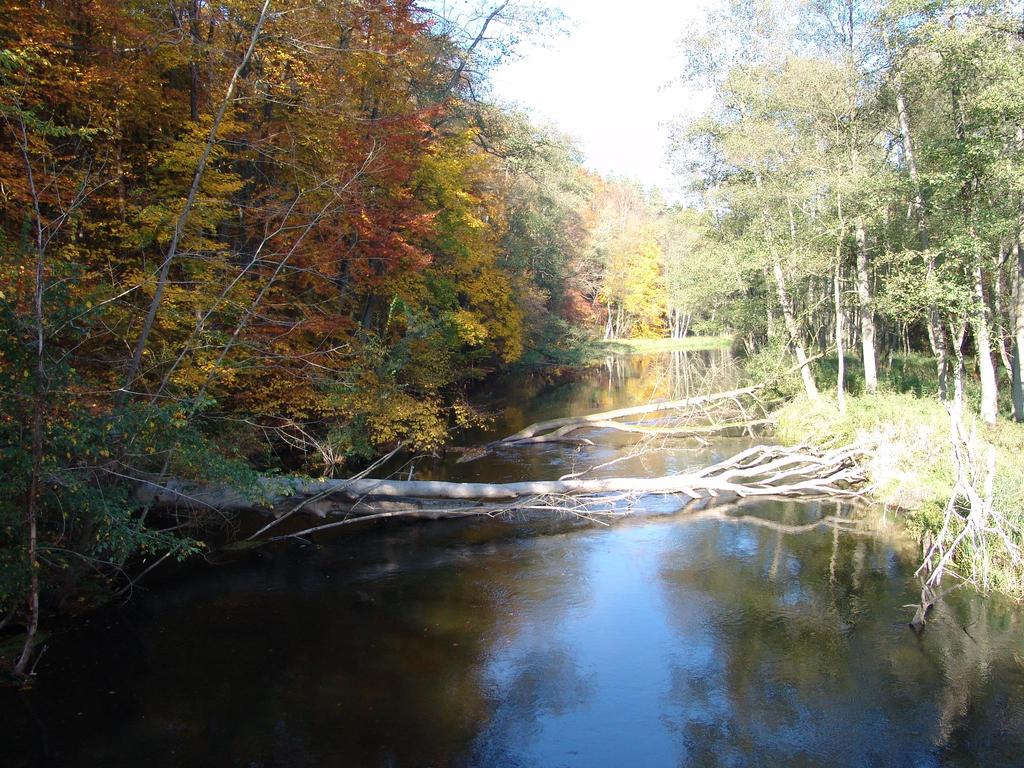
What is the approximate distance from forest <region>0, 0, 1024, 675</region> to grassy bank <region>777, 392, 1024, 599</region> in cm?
133

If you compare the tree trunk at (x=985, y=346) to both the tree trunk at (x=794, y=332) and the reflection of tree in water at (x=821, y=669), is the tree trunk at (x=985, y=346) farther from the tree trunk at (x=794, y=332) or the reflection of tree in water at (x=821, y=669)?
the reflection of tree in water at (x=821, y=669)

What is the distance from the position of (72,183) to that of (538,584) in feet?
31.5

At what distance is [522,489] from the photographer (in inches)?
531

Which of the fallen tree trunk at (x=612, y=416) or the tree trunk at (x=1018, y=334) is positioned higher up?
the tree trunk at (x=1018, y=334)

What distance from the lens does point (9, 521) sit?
6973mm

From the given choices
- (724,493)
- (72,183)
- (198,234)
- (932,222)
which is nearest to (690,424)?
(724,493)

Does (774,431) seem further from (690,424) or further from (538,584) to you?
(538,584)

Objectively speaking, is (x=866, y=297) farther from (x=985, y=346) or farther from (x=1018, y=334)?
(x=1018, y=334)

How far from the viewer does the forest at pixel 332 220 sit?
7.90 metres

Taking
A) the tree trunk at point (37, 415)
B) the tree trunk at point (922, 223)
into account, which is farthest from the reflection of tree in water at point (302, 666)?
the tree trunk at point (922, 223)

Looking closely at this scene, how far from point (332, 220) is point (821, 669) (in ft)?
43.8

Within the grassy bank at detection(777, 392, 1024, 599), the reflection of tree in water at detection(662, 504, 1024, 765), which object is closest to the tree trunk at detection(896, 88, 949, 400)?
the grassy bank at detection(777, 392, 1024, 599)

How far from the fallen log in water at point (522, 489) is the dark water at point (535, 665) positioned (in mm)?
1131

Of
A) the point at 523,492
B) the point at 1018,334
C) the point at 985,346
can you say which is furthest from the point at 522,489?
the point at 1018,334
